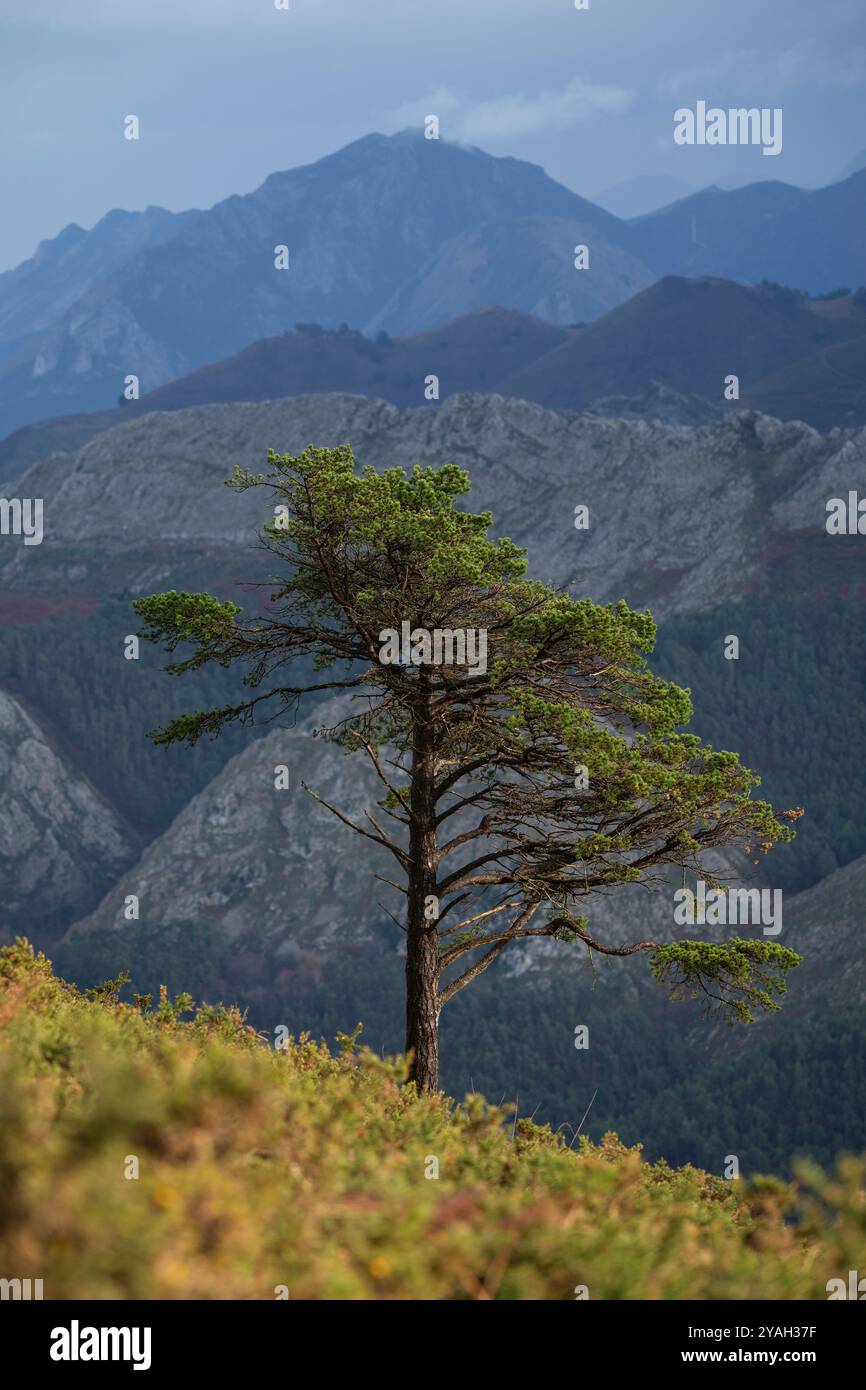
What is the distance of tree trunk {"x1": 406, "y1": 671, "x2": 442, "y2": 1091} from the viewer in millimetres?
16808

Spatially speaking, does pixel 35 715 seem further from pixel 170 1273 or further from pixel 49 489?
pixel 170 1273

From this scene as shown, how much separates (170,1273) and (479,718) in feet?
38.3

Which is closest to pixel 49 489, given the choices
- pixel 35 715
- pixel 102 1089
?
pixel 35 715

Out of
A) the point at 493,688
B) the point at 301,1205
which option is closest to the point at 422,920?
the point at 493,688

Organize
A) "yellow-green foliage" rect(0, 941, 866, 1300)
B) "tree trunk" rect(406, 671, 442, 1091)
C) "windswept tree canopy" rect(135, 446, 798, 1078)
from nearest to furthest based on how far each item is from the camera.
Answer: "yellow-green foliage" rect(0, 941, 866, 1300)
"windswept tree canopy" rect(135, 446, 798, 1078)
"tree trunk" rect(406, 671, 442, 1091)

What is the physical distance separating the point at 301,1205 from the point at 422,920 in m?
10.9

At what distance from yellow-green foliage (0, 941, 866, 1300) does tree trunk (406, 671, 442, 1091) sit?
277 inches

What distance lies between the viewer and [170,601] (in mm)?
16719

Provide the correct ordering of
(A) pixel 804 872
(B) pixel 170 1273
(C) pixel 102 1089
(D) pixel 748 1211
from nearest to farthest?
(B) pixel 170 1273 < (C) pixel 102 1089 < (D) pixel 748 1211 < (A) pixel 804 872

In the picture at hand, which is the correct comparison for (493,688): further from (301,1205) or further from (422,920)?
(301,1205)

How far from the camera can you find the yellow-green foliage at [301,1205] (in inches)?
206

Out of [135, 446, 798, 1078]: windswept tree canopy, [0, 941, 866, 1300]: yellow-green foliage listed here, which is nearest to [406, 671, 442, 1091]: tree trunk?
[135, 446, 798, 1078]: windswept tree canopy

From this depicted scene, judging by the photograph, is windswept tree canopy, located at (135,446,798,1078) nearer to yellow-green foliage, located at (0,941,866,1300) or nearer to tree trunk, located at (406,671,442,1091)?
tree trunk, located at (406,671,442,1091)

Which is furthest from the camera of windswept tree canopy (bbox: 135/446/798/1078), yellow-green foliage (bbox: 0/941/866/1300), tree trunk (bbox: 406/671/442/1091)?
tree trunk (bbox: 406/671/442/1091)
